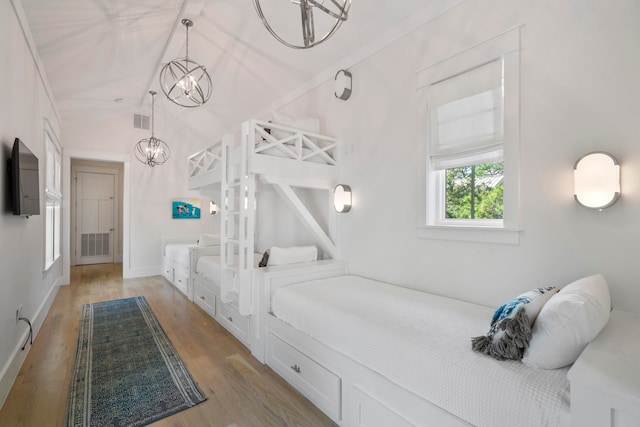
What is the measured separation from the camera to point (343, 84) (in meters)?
3.10

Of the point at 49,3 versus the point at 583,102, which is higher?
the point at 49,3

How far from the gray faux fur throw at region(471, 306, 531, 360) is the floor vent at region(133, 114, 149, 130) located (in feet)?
22.1

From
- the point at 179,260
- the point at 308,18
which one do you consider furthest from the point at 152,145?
the point at 308,18

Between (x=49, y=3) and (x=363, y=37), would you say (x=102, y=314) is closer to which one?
(x=49, y=3)

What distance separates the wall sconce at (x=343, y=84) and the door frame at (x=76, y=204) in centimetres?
718

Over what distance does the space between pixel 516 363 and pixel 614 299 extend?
2.74 feet

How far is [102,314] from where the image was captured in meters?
3.73

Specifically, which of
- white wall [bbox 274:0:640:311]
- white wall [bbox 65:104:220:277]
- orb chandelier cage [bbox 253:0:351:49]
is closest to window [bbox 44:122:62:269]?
white wall [bbox 65:104:220:277]

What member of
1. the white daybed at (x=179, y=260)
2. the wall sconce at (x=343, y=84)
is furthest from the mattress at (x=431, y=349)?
the white daybed at (x=179, y=260)

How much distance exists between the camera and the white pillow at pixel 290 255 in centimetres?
284

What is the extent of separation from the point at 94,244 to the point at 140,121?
3.71m

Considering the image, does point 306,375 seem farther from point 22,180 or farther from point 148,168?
point 148,168

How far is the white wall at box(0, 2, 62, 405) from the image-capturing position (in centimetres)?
205

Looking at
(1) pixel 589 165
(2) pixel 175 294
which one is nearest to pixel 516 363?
(1) pixel 589 165
